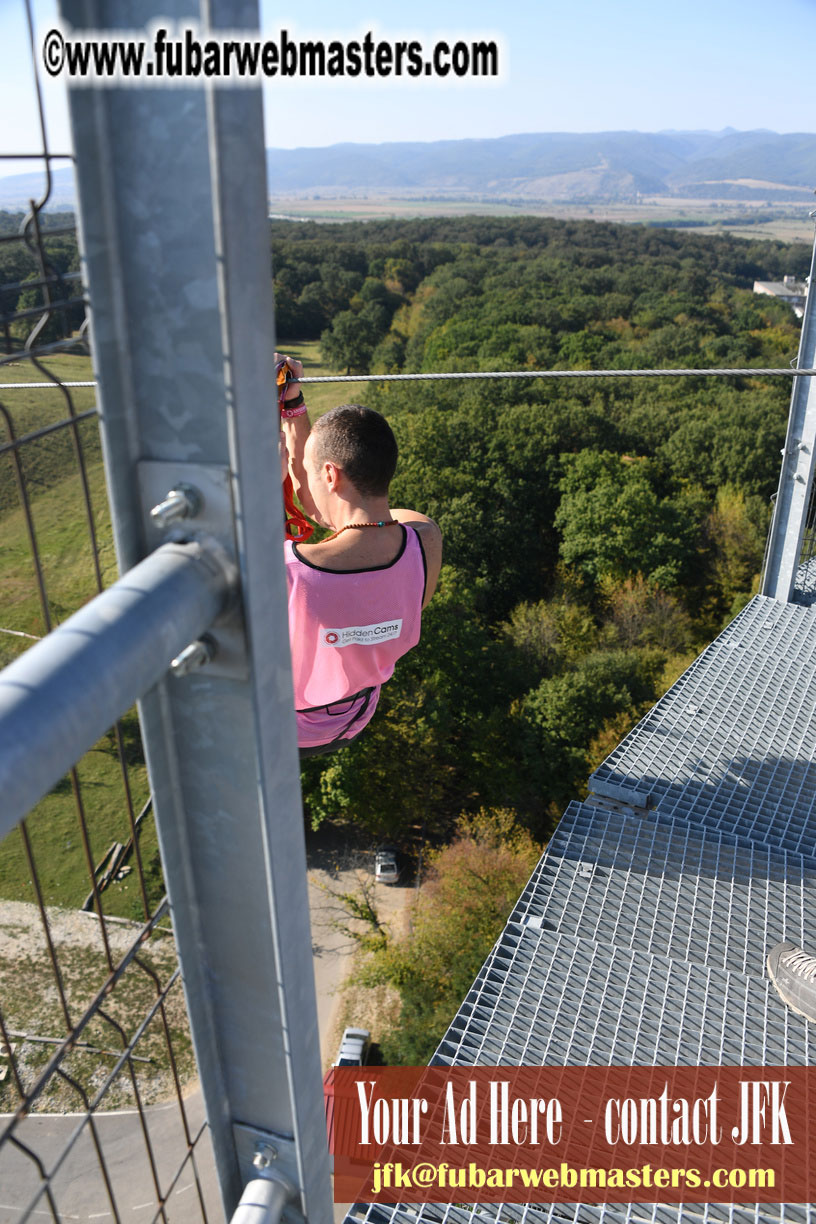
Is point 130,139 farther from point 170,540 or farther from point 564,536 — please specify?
point 564,536

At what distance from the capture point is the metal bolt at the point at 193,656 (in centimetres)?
155

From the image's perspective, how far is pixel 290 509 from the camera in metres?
3.71

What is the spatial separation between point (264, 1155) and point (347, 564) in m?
1.78

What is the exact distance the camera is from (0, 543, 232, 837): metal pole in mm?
1123

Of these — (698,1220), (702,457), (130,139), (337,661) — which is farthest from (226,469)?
(702,457)

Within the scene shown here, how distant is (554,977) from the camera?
9500 mm

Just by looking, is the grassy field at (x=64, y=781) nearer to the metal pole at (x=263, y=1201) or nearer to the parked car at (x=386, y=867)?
the parked car at (x=386, y=867)

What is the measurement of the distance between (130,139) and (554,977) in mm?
9529

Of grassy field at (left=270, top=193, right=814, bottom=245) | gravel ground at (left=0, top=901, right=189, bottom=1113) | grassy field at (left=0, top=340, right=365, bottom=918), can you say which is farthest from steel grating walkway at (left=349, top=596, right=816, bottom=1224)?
grassy field at (left=270, top=193, right=814, bottom=245)

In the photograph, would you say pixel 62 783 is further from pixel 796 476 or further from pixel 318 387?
pixel 318 387

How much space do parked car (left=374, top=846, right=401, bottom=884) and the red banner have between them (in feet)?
42.6

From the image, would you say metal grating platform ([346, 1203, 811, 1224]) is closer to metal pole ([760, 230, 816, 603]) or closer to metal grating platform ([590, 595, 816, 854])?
→ metal grating platform ([590, 595, 816, 854])

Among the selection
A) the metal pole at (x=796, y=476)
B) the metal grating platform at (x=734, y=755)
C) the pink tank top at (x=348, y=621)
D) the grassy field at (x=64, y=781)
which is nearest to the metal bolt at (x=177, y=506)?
the pink tank top at (x=348, y=621)

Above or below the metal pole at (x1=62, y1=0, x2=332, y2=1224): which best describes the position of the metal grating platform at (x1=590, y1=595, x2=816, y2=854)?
below
